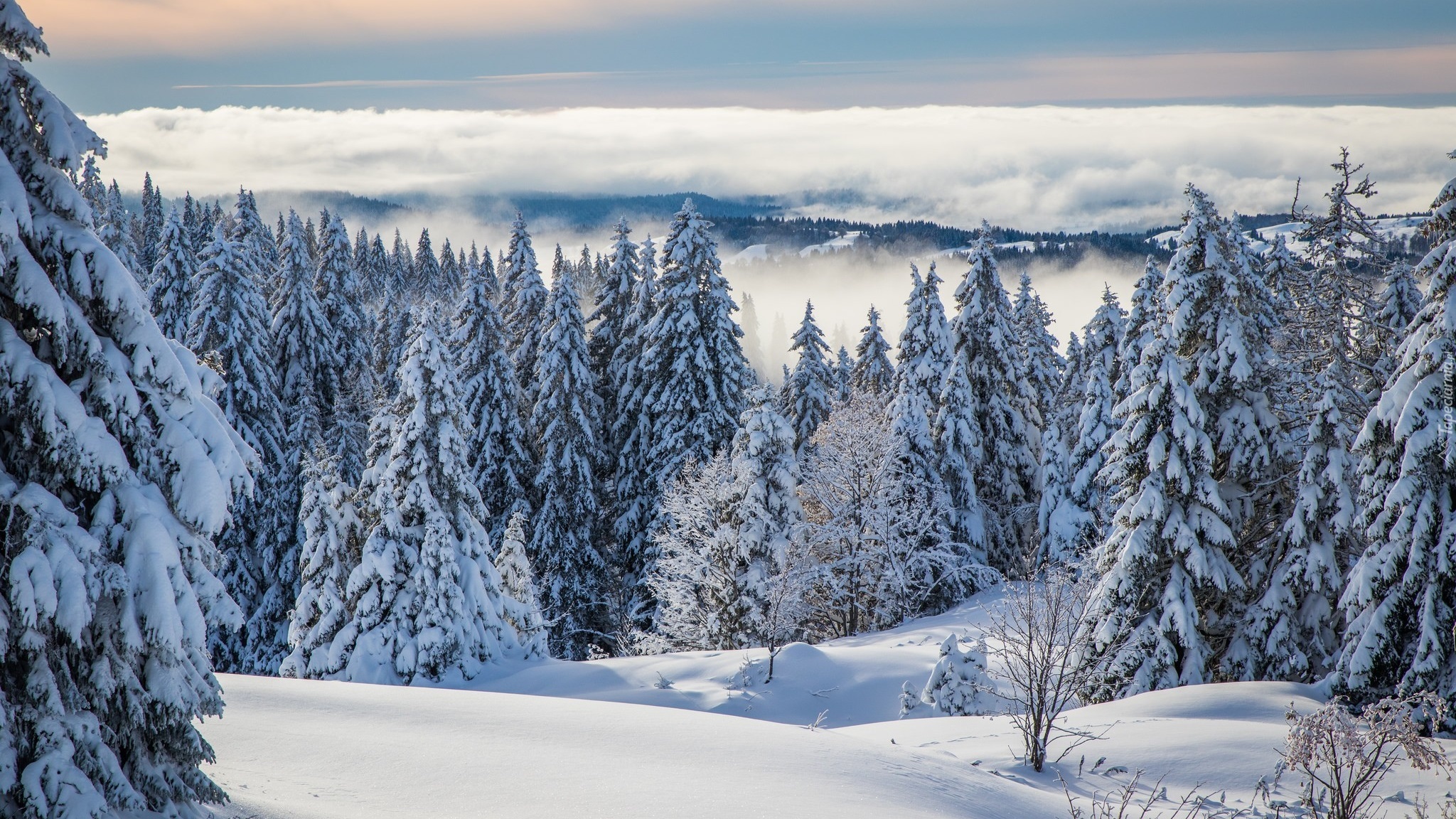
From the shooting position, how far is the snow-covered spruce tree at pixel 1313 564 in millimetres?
16484

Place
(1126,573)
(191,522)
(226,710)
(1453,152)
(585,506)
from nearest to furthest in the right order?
(191,522) < (226,710) < (1453,152) < (1126,573) < (585,506)

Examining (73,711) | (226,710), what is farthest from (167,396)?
(226,710)

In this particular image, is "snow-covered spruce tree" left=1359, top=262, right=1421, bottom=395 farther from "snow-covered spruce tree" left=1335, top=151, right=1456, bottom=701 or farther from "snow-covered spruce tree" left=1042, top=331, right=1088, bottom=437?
"snow-covered spruce tree" left=1042, top=331, right=1088, bottom=437

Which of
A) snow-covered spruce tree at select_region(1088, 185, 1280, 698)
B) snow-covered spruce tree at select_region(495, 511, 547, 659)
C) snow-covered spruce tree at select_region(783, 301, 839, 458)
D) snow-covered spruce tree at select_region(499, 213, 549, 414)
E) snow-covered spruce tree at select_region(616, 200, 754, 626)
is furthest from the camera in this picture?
snow-covered spruce tree at select_region(783, 301, 839, 458)

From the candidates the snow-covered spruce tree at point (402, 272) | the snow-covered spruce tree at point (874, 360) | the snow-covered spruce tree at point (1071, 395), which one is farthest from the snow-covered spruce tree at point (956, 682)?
the snow-covered spruce tree at point (402, 272)

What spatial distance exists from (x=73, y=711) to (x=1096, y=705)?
1596 cm

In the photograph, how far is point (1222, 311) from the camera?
17844mm

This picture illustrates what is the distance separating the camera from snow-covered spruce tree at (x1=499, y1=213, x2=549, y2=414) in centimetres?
3897

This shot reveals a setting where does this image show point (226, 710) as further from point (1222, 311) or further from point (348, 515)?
point (1222, 311)

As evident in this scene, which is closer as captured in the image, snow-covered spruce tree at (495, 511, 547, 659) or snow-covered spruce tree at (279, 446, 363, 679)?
snow-covered spruce tree at (279, 446, 363, 679)

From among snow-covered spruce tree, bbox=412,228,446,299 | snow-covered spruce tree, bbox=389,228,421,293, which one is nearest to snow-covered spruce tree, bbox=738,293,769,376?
snow-covered spruce tree, bbox=412,228,446,299

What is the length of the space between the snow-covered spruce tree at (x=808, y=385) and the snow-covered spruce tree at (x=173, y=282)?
25880mm

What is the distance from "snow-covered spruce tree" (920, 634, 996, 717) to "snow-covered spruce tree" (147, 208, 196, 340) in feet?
108

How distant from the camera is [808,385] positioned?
40.6m
